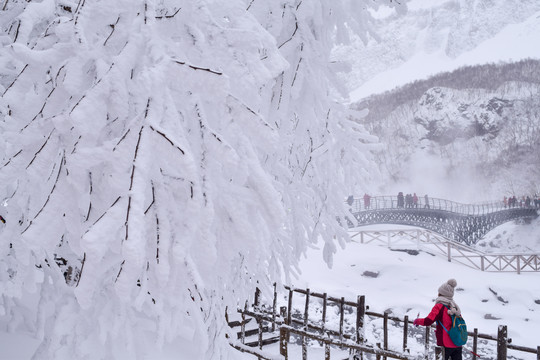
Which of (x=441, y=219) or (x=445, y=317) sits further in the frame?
(x=441, y=219)

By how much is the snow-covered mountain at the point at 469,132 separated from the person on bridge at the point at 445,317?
4086 cm

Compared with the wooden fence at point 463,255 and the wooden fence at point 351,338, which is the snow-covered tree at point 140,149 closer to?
the wooden fence at point 351,338

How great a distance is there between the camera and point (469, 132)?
4456 centimetres

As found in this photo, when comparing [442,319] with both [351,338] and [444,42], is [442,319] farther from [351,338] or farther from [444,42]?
[444,42]

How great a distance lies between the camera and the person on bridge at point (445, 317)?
4512 millimetres

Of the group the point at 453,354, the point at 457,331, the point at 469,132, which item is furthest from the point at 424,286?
the point at 469,132

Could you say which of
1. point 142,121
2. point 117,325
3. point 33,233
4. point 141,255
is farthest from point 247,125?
point 117,325

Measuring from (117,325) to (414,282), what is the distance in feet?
56.3

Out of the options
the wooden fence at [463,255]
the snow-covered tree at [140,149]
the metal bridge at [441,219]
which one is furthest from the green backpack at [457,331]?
the metal bridge at [441,219]

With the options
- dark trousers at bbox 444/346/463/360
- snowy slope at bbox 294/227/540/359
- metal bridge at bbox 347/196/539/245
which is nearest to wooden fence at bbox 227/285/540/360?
dark trousers at bbox 444/346/463/360

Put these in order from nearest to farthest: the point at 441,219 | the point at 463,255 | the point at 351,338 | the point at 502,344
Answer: the point at 502,344
the point at 351,338
the point at 463,255
the point at 441,219

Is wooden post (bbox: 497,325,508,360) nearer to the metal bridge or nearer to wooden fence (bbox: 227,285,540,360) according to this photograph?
wooden fence (bbox: 227,285,540,360)

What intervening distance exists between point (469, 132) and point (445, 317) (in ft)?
151

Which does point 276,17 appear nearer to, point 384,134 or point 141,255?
point 141,255
